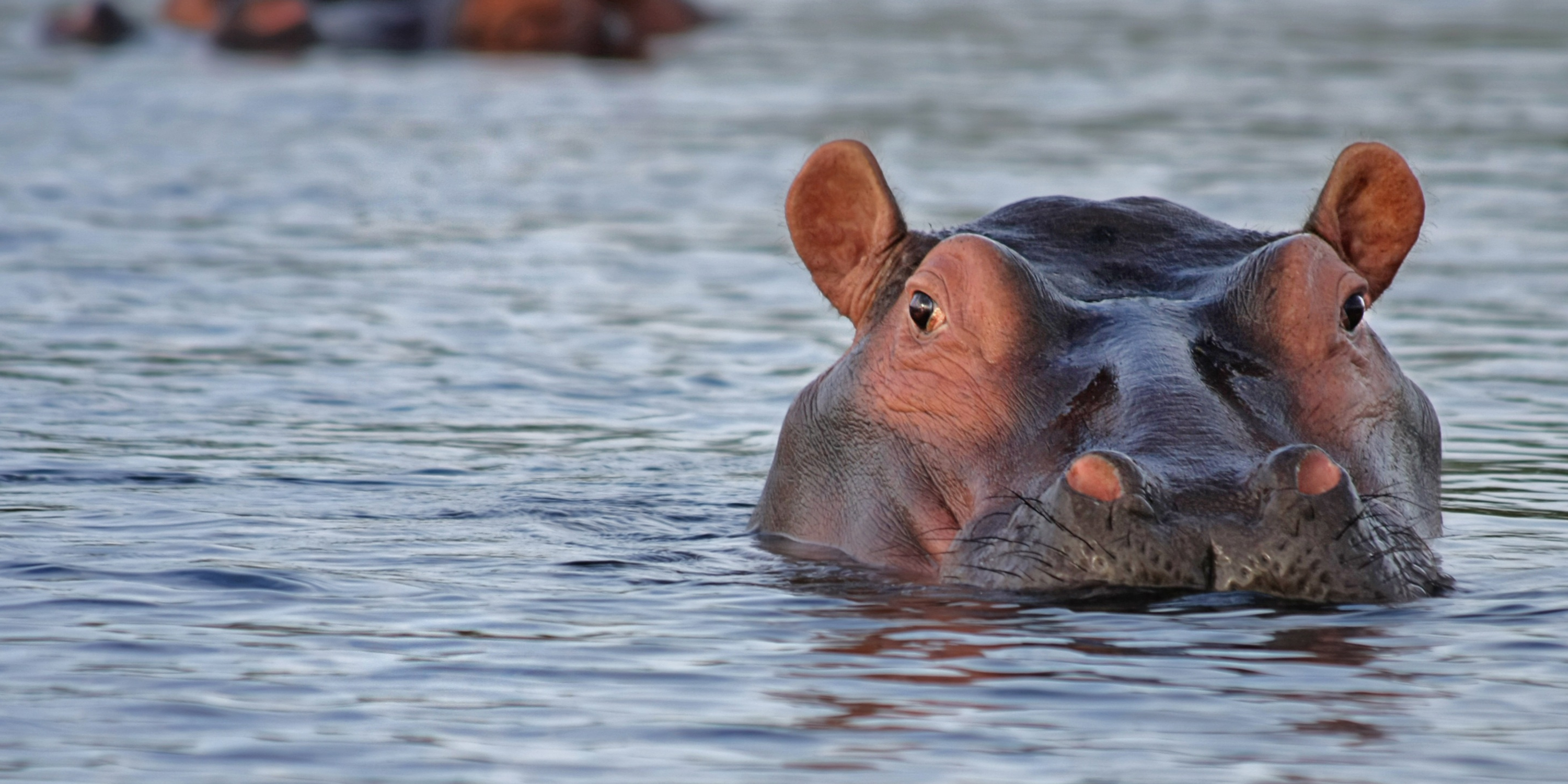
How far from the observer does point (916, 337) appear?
6.79 m

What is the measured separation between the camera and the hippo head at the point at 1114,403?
562 centimetres

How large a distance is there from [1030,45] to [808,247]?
2565cm

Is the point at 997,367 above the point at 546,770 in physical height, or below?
above

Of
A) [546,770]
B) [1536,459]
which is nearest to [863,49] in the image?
[1536,459]

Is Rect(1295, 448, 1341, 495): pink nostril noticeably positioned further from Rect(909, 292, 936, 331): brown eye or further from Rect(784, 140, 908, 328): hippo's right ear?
Rect(784, 140, 908, 328): hippo's right ear

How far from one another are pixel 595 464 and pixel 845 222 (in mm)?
2078

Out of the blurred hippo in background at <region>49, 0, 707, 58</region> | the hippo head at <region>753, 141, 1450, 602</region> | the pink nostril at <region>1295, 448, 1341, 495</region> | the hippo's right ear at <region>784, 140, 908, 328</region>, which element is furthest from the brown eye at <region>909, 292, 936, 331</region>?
the blurred hippo in background at <region>49, 0, 707, 58</region>

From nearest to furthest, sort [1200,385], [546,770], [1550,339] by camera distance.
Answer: [546,770] < [1200,385] < [1550,339]

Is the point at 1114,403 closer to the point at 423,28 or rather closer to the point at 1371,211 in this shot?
the point at 1371,211

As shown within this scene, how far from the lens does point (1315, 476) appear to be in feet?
18.3

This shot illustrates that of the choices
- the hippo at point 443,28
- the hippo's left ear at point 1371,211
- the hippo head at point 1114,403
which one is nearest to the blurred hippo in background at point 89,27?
the hippo at point 443,28

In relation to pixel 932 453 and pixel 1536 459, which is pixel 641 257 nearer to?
pixel 1536 459

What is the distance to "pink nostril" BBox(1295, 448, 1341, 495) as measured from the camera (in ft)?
18.2

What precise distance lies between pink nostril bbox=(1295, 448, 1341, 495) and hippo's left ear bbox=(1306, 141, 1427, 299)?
1.69m
